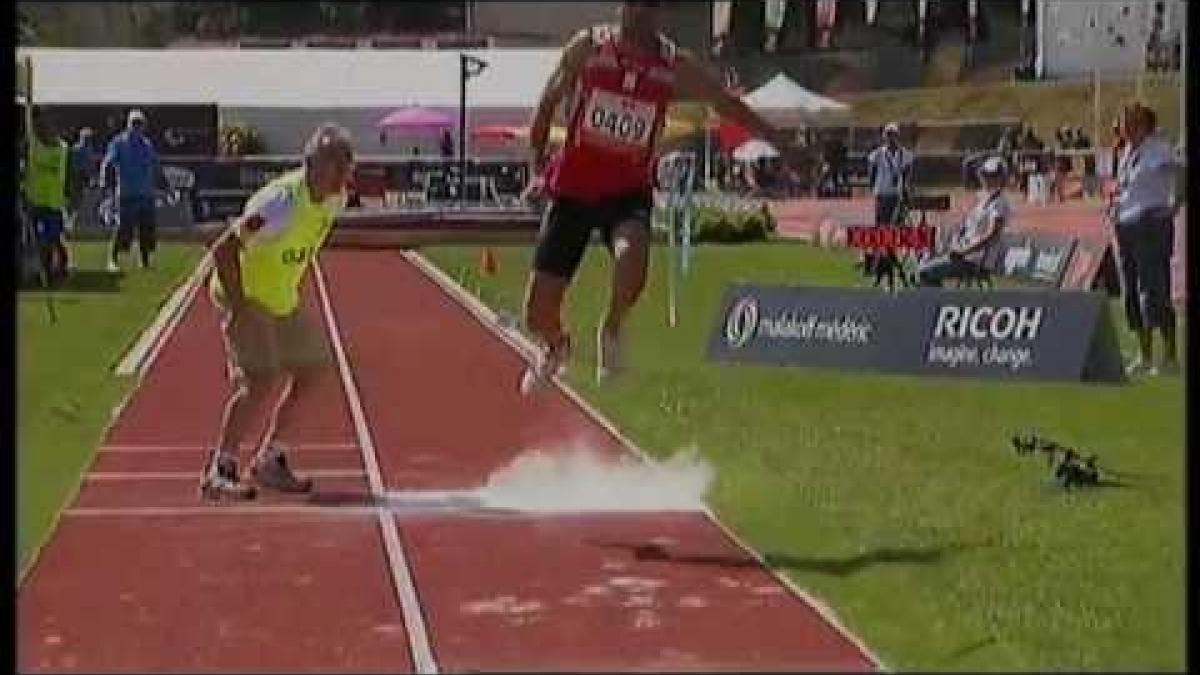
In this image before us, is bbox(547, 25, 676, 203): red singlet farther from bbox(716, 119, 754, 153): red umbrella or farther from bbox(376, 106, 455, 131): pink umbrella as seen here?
bbox(376, 106, 455, 131): pink umbrella

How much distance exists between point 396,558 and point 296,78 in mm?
21546

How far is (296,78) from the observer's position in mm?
29719

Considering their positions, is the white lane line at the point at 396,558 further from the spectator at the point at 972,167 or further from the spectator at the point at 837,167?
the spectator at the point at 972,167

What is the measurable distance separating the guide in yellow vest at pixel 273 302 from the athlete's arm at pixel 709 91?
140cm

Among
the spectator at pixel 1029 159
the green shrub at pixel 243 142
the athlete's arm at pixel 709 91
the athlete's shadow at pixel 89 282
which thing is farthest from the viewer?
the spectator at pixel 1029 159

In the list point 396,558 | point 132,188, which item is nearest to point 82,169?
point 132,188

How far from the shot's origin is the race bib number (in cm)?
968

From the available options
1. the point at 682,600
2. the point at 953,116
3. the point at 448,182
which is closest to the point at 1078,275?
the point at 448,182

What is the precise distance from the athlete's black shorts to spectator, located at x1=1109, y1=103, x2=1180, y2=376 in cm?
571

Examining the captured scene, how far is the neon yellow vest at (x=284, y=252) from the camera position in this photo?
9.98 meters

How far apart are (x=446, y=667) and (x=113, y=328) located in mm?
11592

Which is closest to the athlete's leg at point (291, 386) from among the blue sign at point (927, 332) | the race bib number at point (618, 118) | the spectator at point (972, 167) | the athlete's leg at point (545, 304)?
the athlete's leg at point (545, 304)

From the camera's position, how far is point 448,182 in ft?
98.9

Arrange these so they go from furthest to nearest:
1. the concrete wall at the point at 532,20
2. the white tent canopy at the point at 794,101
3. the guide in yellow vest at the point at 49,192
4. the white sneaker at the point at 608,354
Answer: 1. the white tent canopy at the point at 794,101
2. the concrete wall at the point at 532,20
3. the guide in yellow vest at the point at 49,192
4. the white sneaker at the point at 608,354
